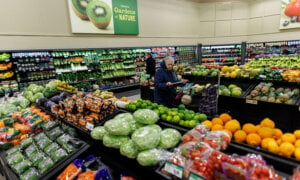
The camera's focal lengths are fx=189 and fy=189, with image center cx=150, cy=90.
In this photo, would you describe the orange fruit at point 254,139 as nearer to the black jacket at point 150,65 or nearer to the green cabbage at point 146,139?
the green cabbage at point 146,139

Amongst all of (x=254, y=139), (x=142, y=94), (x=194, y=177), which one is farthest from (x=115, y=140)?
(x=142, y=94)

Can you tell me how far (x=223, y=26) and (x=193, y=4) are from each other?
249 centimetres

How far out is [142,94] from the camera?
6.24 metres

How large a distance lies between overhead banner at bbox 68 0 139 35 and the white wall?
9.8 inches

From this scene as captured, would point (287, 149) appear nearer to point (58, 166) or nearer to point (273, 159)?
point (273, 159)

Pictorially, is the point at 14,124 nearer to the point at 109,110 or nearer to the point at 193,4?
the point at 109,110

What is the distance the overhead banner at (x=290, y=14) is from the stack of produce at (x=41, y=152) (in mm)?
12485

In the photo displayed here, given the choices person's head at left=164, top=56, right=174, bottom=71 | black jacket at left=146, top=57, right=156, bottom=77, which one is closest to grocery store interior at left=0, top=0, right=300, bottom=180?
person's head at left=164, top=56, right=174, bottom=71

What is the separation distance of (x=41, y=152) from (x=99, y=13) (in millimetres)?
7210

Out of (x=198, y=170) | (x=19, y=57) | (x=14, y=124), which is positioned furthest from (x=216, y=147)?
(x=19, y=57)

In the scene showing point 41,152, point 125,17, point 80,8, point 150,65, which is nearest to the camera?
point 41,152

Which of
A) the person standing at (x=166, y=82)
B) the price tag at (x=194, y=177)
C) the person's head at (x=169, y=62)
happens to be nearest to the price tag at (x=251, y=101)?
the person standing at (x=166, y=82)

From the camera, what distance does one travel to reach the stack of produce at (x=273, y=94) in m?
3.27

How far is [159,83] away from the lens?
360 cm
